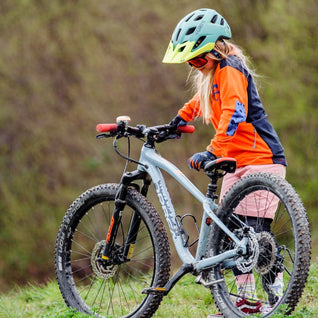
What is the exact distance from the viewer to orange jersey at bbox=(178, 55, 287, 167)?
3.64m

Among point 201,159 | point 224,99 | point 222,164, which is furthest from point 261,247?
point 224,99

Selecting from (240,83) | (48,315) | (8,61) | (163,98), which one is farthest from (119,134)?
(8,61)

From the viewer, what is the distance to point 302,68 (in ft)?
29.4

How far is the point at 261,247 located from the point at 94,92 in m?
7.58

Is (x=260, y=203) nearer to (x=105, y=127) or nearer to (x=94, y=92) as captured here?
(x=105, y=127)

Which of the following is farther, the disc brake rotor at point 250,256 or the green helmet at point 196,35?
the green helmet at point 196,35

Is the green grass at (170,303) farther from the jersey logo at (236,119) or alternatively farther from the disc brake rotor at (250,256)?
the jersey logo at (236,119)

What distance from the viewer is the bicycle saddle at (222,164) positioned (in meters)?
3.58

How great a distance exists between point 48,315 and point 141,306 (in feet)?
2.59

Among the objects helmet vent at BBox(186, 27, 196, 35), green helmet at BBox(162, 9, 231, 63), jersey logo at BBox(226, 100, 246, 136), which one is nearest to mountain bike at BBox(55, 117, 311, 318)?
jersey logo at BBox(226, 100, 246, 136)

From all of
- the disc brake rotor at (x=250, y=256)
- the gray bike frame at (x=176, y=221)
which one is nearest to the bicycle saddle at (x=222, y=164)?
the gray bike frame at (x=176, y=221)

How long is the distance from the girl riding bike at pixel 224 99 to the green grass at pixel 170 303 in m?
0.74

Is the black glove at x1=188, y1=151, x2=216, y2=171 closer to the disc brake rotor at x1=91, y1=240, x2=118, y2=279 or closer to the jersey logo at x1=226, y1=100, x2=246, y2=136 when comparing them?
the jersey logo at x1=226, y1=100, x2=246, y2=136

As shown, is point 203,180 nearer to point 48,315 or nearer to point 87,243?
point 87,243
